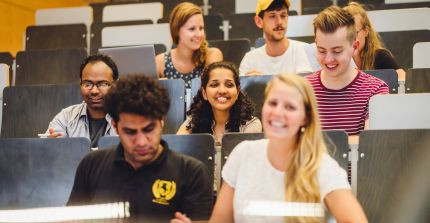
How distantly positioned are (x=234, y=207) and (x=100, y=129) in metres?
0.80

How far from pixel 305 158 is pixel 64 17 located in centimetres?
279

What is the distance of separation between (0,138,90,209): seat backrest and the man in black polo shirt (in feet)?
0.79

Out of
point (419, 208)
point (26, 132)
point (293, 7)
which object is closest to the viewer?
point (419, 208)

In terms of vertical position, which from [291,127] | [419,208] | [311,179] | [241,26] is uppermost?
[241,26]

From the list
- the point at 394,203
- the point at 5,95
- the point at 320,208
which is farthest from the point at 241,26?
the point at 320,208

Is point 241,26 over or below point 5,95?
over

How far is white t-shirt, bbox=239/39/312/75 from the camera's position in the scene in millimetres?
2486

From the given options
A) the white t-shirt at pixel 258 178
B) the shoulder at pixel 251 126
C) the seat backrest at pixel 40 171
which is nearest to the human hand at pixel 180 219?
the white t-shirt at pixel 258 178

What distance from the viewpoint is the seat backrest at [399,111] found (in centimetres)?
176

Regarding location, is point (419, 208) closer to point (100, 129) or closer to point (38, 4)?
point (100, 129)

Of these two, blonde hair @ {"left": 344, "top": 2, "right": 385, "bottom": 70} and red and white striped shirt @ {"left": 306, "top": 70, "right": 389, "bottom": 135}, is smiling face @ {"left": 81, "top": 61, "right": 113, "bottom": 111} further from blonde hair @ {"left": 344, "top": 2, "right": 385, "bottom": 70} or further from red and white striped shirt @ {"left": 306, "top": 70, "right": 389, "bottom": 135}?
blonde hair @ {"left": 344, "top": 2, "right": 385, "bottom": 70}

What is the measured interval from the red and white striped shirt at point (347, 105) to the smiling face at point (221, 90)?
28 cm

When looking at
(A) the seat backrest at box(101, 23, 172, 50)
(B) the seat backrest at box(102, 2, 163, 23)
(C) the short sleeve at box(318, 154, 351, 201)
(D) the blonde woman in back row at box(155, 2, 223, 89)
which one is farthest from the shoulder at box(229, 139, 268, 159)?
(B) the seat backrest at box(102, 2, 163, 23)

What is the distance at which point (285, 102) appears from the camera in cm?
133
